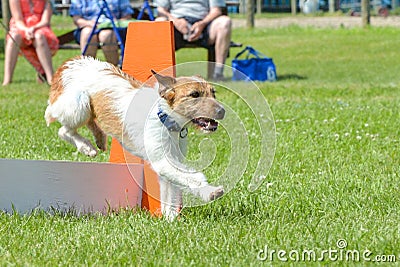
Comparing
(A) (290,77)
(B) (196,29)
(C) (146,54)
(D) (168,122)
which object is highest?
(C) (146,54)

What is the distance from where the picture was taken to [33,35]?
10.7m

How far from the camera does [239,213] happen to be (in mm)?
3896

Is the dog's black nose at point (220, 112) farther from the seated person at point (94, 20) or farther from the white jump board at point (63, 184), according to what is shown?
the seated person at point (94, 20)

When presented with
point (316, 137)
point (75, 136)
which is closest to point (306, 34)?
point (316, 137)

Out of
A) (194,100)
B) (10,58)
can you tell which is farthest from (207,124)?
(10,58)

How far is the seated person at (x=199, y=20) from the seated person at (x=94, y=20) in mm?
545

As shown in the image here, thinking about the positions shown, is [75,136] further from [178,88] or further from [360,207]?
[360,207]

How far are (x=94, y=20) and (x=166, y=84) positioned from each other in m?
7.49

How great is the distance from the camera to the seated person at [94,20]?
420 inches

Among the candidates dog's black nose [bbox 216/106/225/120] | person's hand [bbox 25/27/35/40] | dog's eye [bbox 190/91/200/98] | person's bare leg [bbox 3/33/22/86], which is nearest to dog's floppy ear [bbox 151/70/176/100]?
dog's eye [bbox 190/91/200/98]

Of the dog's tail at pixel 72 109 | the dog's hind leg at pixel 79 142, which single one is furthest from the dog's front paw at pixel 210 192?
the dog's hind leg at pixel 79 142

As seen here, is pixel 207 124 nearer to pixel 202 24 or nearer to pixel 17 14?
pixel 202 24

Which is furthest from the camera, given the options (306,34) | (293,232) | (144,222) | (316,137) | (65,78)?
(306,34)

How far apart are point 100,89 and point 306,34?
689 inches
